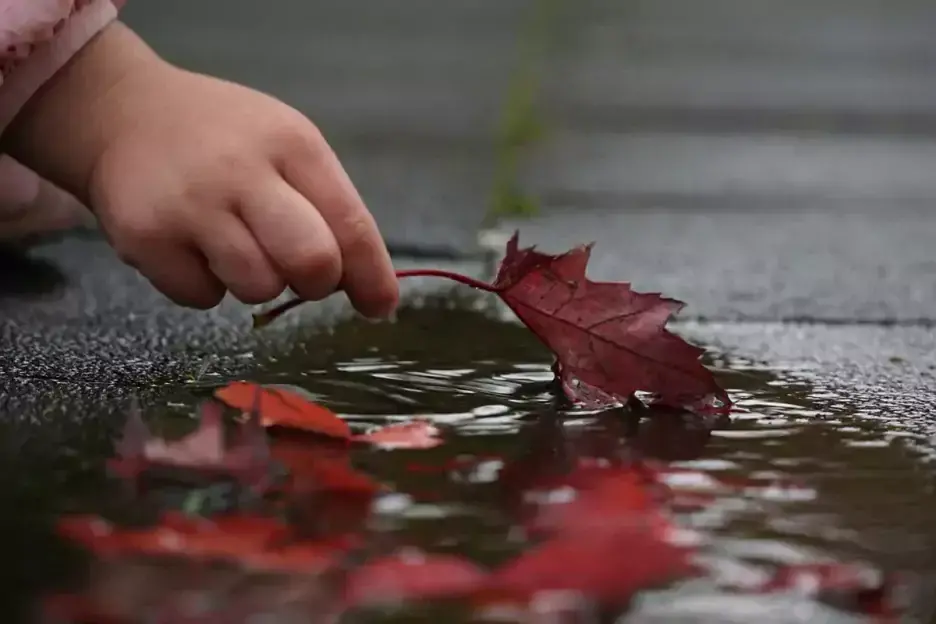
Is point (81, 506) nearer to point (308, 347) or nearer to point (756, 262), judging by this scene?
point (308, 347)

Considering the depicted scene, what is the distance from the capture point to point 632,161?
7.08 feet

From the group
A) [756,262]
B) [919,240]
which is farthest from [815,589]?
[919,240]

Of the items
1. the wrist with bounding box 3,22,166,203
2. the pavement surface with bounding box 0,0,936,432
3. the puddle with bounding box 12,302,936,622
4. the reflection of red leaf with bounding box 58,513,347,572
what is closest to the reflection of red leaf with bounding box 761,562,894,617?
the puddle with bounding box 12,302,936,622

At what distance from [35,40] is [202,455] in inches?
15.9

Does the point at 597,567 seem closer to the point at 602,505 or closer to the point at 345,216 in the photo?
the point at 602,505

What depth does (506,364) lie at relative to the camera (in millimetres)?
774

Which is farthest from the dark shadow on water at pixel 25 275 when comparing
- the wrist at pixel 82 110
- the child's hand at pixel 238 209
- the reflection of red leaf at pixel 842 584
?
the reflection of red leaf at pixel 842 584

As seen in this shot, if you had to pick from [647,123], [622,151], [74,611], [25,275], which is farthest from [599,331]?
[647,123]

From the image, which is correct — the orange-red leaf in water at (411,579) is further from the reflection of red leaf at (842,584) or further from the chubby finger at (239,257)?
the chubby finger at (239,257)

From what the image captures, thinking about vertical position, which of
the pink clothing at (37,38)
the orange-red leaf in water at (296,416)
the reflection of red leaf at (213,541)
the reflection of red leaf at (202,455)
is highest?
the pink clothing at (37,38)

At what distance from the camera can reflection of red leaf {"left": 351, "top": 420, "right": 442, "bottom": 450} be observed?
56cm

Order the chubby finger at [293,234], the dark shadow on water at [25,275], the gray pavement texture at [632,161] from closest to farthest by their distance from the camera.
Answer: the chubby finger at [293,234], the gray pavement texture at [632,161], the dark shadow on water at [25,275]

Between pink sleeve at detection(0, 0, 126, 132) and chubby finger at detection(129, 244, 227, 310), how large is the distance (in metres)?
0.17

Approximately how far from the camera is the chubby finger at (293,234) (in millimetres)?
655
